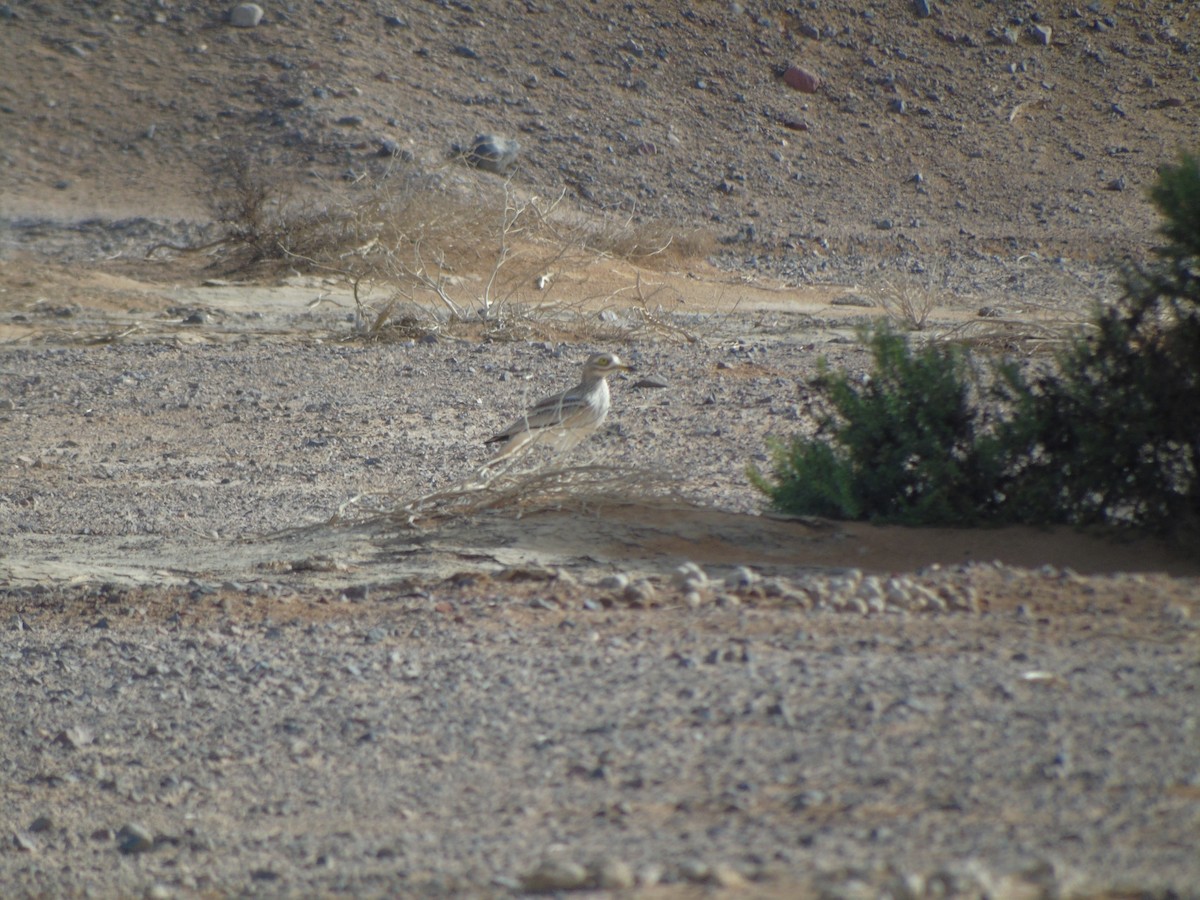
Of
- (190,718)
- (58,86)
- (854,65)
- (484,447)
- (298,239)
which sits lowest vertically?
(190,718)

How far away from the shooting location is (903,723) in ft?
11.5

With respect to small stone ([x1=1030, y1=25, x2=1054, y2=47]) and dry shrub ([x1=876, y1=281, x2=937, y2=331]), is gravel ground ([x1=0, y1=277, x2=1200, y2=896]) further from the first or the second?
small stone ([x1=1030, y1=25, x2=1054, y2=47])

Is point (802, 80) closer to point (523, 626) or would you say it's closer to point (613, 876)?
point (523, 626)

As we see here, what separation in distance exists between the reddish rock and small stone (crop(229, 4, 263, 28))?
9.97m

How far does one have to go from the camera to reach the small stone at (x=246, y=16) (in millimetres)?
23453

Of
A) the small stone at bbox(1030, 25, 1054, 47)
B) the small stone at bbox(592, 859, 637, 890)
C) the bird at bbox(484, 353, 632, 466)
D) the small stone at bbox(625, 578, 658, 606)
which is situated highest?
the small stone at bbox(1030, 25, 1054, 47)

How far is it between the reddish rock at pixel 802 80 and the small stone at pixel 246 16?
32.7 ft

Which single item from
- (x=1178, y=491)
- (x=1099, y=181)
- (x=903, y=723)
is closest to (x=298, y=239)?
(x=1178, y=491)

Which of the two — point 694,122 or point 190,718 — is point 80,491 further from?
point 694,122

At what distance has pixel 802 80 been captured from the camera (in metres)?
25.2

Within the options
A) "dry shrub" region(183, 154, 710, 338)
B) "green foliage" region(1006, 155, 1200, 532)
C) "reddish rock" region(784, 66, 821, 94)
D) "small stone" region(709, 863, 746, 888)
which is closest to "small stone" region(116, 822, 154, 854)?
"small stone" region(709, 863, 746, 888)

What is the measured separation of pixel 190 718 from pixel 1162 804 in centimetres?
309

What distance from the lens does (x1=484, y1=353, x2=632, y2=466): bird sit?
23.0 ft

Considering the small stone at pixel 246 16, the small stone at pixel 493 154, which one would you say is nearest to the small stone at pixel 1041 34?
the small stone at pixel 493 154
